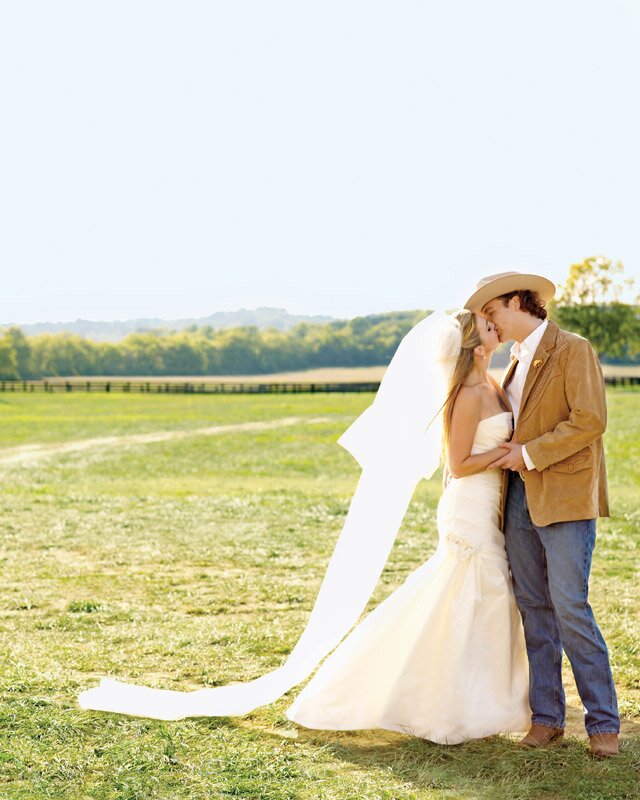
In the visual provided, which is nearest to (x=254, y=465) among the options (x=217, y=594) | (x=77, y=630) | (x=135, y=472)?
(x=135, y=472)

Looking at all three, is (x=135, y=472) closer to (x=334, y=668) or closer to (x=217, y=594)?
(x=217, y=594)

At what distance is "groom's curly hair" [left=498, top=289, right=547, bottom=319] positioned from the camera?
18.2 ft

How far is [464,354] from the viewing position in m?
5.67

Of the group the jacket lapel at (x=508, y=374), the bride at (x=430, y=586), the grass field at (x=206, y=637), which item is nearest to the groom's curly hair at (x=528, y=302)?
the bride at (x=430, y=586)

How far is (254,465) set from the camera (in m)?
25.3

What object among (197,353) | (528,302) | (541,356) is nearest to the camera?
(541,356)

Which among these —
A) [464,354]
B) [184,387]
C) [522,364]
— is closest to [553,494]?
[522,364]

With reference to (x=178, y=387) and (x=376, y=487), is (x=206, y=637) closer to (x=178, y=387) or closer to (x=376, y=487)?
(x=376, y=487)

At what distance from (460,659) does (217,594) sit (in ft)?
15.3

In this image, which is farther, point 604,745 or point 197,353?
point 197,353

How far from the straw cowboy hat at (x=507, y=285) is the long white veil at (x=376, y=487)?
9.8 inches

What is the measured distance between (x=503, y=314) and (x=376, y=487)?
1231mm

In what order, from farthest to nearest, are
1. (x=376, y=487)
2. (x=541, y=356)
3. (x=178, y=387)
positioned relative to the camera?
(x=178, y=387)
(x=376, y=487)
(x=541, y=356)

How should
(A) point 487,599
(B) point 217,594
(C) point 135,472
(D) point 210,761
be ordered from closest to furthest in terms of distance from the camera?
1. (D) point 210,761
2. (A) point 487,599
3. (B) point 217,594
4. (C) point 135,472
